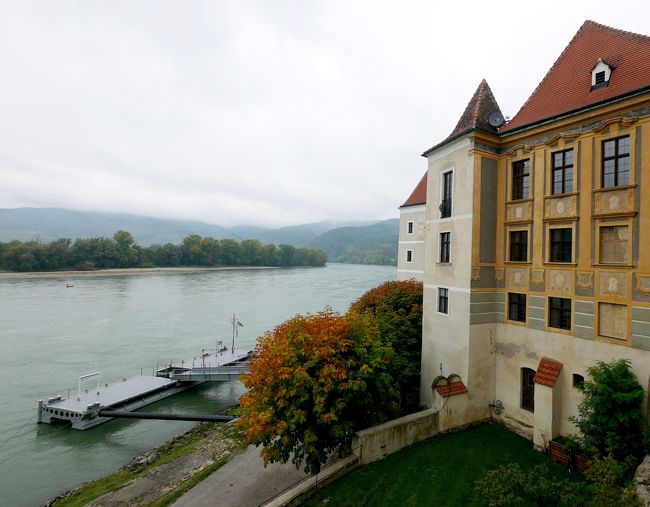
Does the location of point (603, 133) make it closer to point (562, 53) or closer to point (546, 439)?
point (562, 53)

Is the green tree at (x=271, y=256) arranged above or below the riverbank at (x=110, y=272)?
above

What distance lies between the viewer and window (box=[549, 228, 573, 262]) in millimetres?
14078

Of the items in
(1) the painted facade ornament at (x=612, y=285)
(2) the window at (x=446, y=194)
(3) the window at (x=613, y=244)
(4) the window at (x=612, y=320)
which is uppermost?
(2) the window at (x=446, y=194)

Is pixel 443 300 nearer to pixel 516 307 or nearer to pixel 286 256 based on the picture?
pixel 516 307

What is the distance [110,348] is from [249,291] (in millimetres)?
A: 44040

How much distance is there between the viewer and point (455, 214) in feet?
56.5

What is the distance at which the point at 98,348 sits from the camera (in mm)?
38562

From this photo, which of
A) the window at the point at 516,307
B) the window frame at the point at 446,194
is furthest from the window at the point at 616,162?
the window frame at the point at 446,194

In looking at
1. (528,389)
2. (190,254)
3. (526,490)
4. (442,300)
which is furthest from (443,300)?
(190,254)

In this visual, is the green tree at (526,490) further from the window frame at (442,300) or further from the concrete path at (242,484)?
the window frame at (442,300)

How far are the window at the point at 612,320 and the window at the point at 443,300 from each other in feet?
19.5

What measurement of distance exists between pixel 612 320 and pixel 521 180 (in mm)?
6509

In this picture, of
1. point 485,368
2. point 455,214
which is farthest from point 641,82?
point 485,368

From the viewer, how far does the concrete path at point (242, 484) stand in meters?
13.7
